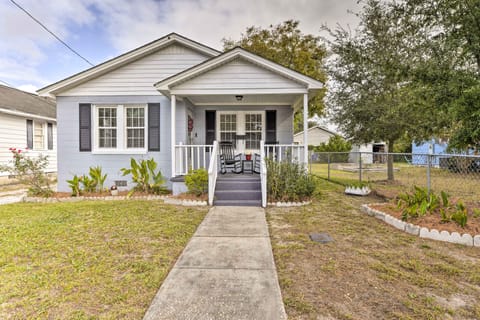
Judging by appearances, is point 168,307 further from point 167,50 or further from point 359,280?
point 167,50

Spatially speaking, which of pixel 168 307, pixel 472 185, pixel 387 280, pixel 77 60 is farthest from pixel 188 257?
pixel 77 60

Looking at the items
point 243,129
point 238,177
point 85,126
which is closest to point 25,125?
point 85,126

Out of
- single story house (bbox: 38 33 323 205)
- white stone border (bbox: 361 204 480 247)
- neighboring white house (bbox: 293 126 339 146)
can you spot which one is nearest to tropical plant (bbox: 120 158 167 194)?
single story house (bbox: 38 33 323 205)

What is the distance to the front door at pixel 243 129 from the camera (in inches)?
337

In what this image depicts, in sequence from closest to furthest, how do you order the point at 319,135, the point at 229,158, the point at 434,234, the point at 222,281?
the point at 222,281
the point at 434,234
the point at 229,158
the point at 319,135

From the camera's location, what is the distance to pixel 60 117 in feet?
25.7

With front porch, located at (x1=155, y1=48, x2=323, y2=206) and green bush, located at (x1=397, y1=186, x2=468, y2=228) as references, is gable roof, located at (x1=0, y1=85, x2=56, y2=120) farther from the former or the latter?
green bush, located at (x1=397, y1=186, x2=468, y2=228)

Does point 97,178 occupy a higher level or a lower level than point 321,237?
higher

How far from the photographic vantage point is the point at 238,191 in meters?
6.27

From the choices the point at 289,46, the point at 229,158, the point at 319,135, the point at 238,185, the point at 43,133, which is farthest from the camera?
the point at 319,135

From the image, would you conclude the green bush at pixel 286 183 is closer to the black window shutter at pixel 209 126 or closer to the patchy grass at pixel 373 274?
the patchy grass at pixel 373 274

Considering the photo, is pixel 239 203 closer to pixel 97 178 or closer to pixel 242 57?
pixel 242 57

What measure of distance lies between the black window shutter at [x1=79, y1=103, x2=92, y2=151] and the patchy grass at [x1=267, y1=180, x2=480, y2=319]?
6.71m

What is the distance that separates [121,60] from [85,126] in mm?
2389
